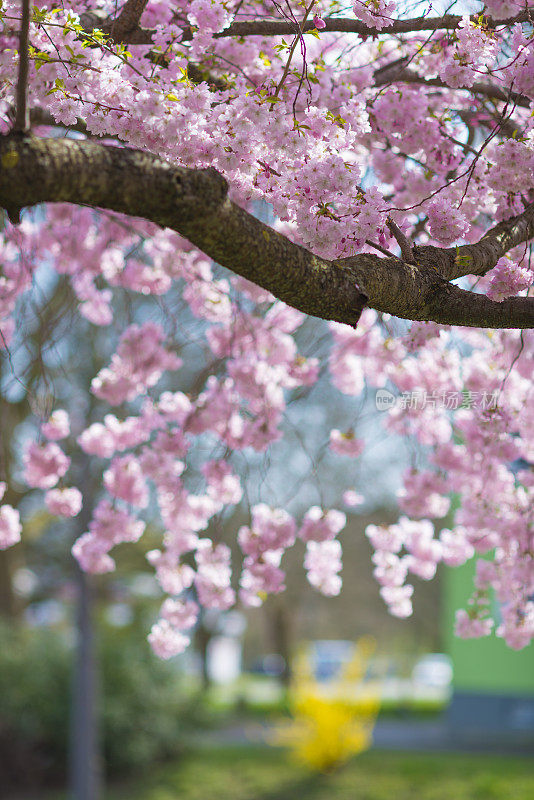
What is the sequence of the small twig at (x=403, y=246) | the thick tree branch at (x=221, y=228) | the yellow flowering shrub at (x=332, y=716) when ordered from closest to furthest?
the thick tree branch at (x=221, y=228)
the small twig at (x=403, y=246)
the yellow flowering shrub at (x=332, y=716)

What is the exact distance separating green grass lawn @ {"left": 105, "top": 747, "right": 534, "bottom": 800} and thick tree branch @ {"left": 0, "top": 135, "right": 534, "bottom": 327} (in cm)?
752

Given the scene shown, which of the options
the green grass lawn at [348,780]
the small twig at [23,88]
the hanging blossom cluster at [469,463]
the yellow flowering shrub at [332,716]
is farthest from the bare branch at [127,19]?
the yellow flowering shrub at [332,716]

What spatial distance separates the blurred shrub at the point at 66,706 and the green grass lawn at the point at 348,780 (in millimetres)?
437

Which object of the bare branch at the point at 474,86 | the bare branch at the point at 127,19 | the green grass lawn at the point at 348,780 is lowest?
the green grass lawn at the point at 348,780

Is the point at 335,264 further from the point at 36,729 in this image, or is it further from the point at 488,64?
the point at 36,729

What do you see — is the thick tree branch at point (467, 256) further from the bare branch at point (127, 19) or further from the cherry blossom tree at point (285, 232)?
the bare branch at point (127, 19)

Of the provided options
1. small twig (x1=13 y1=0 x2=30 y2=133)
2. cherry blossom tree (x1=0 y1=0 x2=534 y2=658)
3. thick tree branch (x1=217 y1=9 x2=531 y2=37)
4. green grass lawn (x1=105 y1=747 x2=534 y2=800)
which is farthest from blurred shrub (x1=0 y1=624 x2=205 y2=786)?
small twig (x1=13 y1=0 x2=30 y2=133)

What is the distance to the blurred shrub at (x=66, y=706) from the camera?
9.60 m

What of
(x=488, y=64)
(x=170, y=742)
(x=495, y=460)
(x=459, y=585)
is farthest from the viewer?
(x=459, y=585)

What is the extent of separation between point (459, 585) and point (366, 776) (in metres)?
3.62

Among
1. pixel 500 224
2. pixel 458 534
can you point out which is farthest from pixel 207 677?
pixel 500 224

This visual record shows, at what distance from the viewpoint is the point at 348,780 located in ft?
31.4

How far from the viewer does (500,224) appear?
9.63ft

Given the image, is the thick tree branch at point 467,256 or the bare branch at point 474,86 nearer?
the thick tree branch at point 467,256
